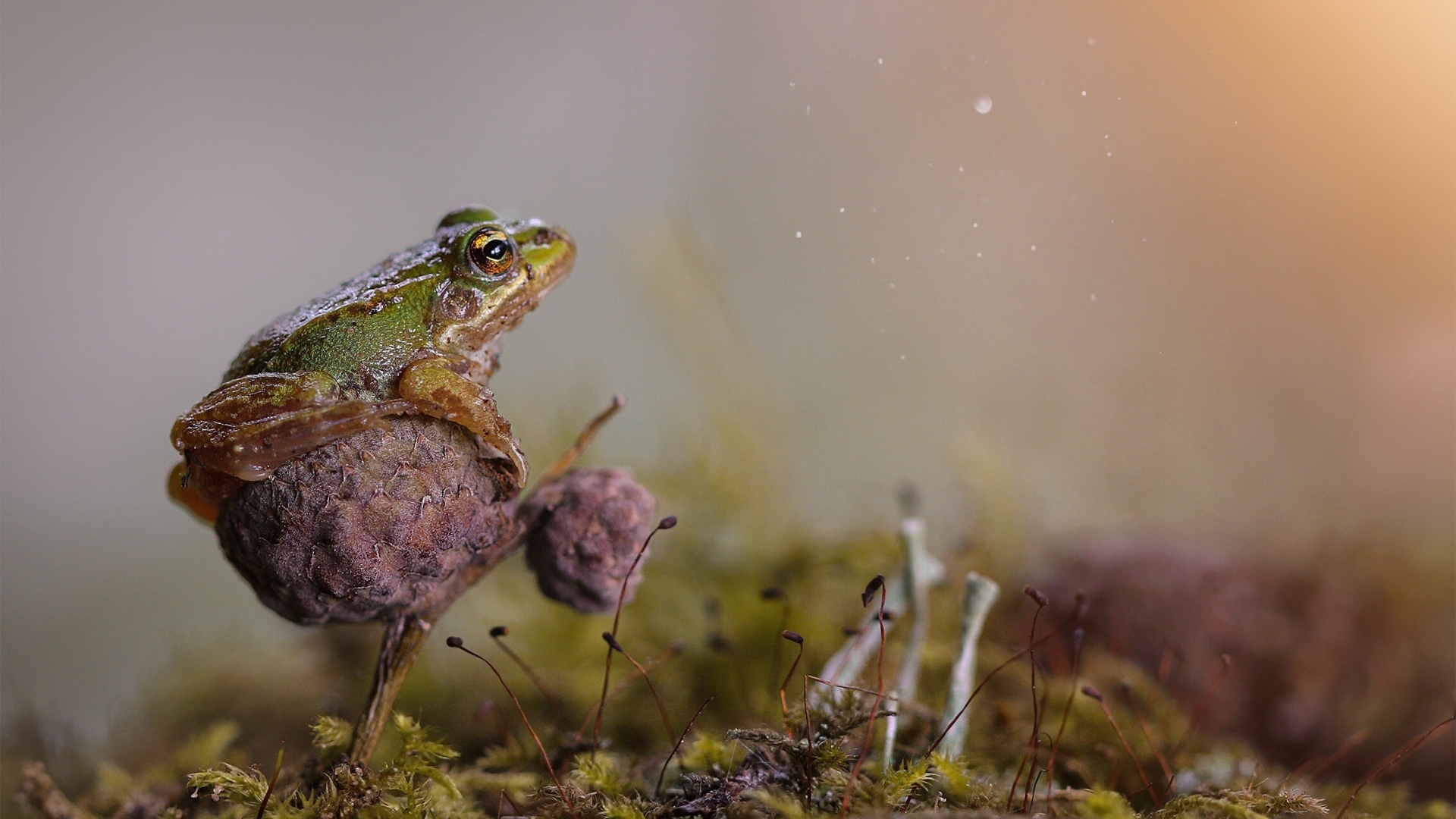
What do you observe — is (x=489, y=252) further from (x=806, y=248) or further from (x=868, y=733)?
(x=868, y=733)

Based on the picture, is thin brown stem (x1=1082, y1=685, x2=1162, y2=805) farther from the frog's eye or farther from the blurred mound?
the frog's eye

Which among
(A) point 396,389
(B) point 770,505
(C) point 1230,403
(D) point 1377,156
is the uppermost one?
(D) point 1377,156

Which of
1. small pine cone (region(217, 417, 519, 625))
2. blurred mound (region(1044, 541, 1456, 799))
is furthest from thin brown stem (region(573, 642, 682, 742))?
blurred mound (region(1044, 541, 1456, 799))

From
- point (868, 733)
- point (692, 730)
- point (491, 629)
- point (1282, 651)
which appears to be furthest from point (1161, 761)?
point (491, 629)

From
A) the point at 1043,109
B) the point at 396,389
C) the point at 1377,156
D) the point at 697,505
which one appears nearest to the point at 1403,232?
the point at 1377,156

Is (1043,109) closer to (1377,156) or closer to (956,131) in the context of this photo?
(956,131)

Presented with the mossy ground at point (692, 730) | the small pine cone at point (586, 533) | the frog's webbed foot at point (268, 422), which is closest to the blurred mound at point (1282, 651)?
the mossy ground at point (692, 730)
